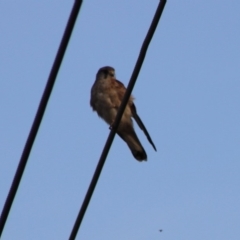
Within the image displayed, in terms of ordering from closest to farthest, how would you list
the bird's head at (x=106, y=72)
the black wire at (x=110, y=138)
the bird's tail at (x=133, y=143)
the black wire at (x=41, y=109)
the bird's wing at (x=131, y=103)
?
the black wire at (x=41, y=109)
the black wire at (x=110, y=138)
the bird's tail at (x=133, y=143)
the bird's wing at (x=131, y=103)
the bird's head at (x=106, y=72)

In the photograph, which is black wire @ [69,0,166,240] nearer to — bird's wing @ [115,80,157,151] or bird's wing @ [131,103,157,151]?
bird's wing @ [131,103,157,151]

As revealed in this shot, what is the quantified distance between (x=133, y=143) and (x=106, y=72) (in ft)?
4.17

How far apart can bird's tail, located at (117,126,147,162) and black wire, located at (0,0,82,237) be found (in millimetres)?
4727

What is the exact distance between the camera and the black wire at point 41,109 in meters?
2.09

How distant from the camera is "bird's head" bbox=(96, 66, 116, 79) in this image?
8102 millimetres

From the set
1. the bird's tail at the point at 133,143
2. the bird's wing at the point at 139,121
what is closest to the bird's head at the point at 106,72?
the bird's wing at the point at 139,121

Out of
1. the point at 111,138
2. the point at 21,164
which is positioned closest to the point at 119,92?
the point at 111,138

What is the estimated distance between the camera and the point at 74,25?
2.11m

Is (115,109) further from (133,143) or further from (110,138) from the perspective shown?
(110,138)

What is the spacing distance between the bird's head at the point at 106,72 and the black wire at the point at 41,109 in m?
5.84

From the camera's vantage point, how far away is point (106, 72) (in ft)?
26.8

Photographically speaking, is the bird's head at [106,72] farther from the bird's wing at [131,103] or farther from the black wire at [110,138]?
the black wire at [110,138]

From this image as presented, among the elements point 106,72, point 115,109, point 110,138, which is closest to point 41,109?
point 110,138

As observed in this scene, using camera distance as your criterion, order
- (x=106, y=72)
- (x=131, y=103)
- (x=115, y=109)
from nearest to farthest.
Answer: (x=115, y=109) < (x=131, y=103) < (x=106, y=72)
